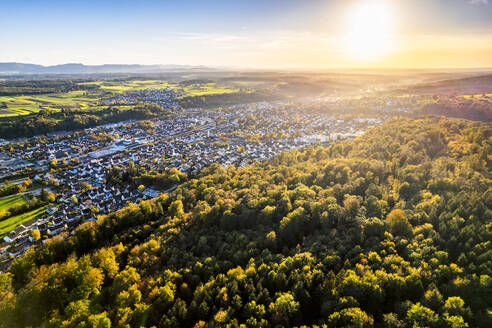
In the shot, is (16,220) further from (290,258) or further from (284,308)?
(284,308)

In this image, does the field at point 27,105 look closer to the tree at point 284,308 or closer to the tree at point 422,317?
the tree at point 284,308

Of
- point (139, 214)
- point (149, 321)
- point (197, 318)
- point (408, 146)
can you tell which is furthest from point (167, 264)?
point (408, 146)

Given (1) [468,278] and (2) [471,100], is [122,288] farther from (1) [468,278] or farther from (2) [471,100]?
(2) [471,100]

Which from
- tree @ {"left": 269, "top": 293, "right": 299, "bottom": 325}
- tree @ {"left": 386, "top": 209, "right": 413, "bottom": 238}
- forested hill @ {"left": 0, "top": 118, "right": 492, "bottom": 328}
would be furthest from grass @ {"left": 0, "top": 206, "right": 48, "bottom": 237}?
tree @ {"left": 386, "top": 209, "right": 413, "bottom": 238}

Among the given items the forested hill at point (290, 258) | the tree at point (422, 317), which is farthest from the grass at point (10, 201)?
the tree at point (422, 317)

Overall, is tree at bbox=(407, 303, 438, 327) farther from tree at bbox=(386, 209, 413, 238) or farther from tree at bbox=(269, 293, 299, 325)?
tree at bbox=(386, 209, 413, 238)
